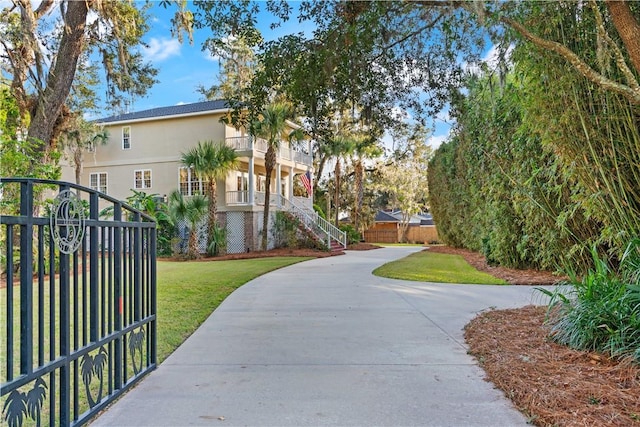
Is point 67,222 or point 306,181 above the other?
point 306,181

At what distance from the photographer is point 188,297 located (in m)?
8.65

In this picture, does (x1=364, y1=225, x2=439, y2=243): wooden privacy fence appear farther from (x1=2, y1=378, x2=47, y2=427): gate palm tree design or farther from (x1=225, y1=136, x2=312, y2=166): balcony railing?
(x1=2, y1=378, x2=47, y2=427): gate palm tree design

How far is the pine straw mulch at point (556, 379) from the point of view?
3.08 metres

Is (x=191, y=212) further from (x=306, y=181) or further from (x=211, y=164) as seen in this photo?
(x=306, y=181)

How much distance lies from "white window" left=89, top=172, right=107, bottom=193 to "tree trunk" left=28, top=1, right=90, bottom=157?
1383 centimetres

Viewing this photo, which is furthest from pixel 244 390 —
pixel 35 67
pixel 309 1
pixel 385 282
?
pixel 35 67

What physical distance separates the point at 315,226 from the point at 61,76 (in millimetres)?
14914

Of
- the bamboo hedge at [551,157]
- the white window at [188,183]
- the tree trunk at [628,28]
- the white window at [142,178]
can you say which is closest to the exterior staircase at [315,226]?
the white window at [188,183]

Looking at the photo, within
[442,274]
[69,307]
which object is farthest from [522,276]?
[69,307]

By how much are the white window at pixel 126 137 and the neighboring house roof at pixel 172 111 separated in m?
0.48

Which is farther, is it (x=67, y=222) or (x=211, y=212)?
(x=211, y=212)

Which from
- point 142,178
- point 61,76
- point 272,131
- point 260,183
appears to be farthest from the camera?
point 260,183

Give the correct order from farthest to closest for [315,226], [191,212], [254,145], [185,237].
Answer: [315,226] < [254,145] < [185,237] < [191,212]

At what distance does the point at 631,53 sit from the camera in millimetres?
4094
